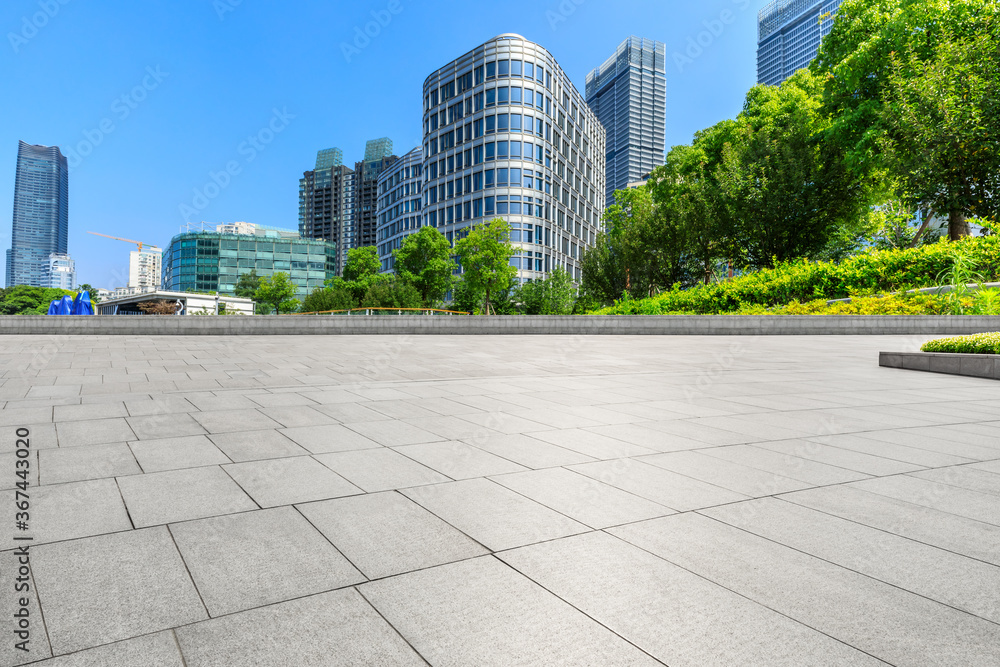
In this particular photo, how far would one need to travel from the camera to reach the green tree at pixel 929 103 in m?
22.5

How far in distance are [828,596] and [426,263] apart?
53.9m

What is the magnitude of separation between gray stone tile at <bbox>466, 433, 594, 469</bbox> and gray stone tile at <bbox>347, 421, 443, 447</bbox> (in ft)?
1.35

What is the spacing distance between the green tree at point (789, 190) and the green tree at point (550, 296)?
63.3 ft

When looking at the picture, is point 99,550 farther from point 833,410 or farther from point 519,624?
point 833,410

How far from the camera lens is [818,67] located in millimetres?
29906

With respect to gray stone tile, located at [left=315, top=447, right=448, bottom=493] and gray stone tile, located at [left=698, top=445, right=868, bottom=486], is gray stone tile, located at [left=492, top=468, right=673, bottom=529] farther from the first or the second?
gray stone tile, located at [left=698, top=445, right=868, bottom=486]

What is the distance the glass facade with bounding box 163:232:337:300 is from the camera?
138375 mm

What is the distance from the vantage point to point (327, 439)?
15.2ft

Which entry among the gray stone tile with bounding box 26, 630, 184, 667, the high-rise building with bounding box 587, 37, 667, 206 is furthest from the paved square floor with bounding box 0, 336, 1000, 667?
the high-rise building with bounding box 587, 37, 667, 206

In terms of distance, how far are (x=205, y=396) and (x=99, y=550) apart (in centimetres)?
449

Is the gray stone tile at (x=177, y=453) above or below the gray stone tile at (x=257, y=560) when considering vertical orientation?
above

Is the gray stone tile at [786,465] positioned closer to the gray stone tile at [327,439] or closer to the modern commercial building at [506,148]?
the gray stone tile at [327,439]

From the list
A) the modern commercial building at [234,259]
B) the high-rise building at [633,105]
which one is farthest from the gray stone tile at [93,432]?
the high-rise building at [633,105]

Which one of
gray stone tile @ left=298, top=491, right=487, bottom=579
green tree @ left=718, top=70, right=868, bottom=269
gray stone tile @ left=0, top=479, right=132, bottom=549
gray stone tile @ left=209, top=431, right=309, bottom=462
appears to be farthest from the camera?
green tree @ left=718, top=70, right=868, bottom=269
